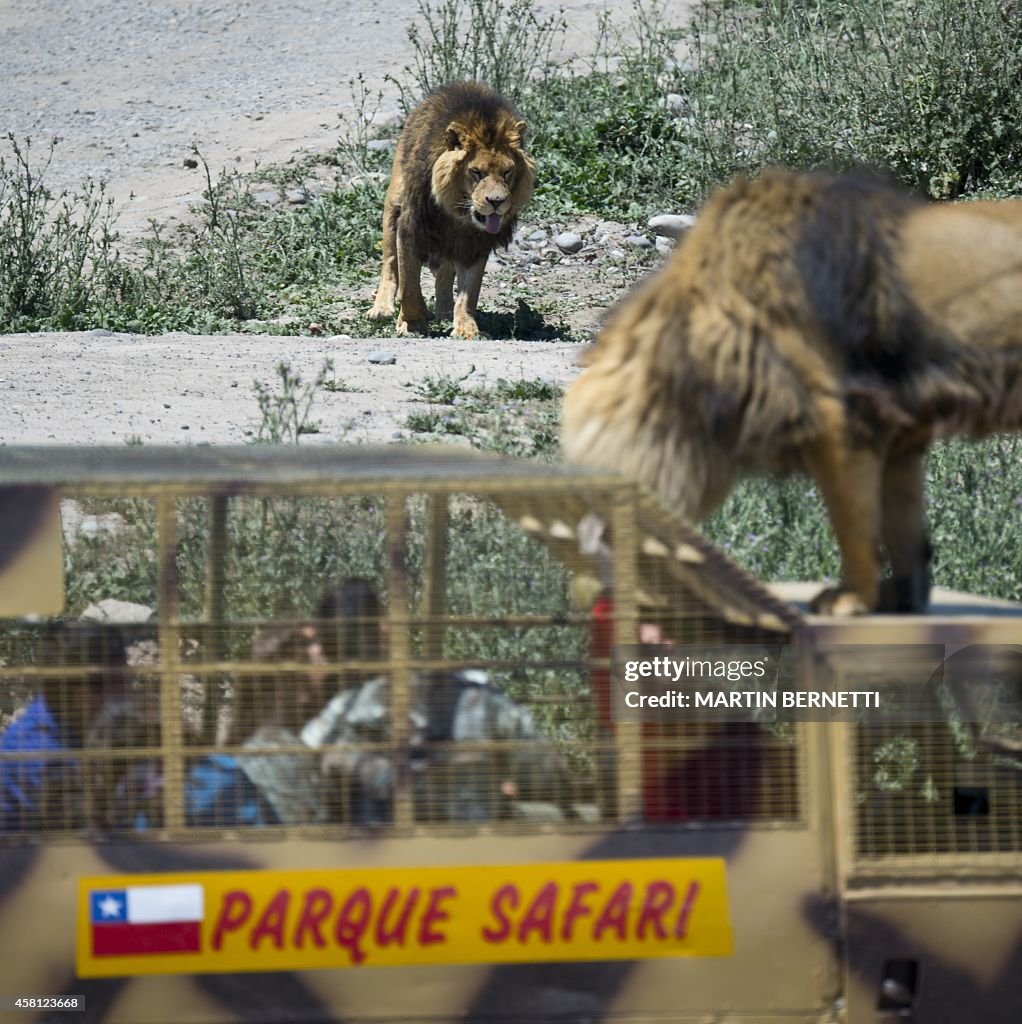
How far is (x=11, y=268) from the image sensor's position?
40.4 ft

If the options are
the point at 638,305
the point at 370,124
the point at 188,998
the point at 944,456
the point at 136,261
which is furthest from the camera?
the point at 370,124

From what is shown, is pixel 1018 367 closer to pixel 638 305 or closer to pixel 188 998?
pixel 638 305

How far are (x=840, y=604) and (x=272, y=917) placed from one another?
1744mm

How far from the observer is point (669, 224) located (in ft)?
47.2

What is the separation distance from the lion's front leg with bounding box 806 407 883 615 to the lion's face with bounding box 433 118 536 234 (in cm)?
828

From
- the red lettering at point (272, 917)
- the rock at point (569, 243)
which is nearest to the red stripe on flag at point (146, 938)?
the red lettering at point (272, 917)

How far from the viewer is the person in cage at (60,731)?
383 cm

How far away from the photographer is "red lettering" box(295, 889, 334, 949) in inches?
151

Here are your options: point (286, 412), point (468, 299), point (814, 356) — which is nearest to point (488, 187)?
point (468, 299)

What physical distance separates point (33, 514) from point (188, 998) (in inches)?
45.9

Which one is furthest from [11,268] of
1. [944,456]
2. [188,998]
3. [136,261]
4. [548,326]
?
[188,998]

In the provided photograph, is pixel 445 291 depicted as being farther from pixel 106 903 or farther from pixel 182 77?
pixel 106 903

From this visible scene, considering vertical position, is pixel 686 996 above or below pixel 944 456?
below

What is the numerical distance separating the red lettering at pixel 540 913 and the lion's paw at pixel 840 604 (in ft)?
3.89
